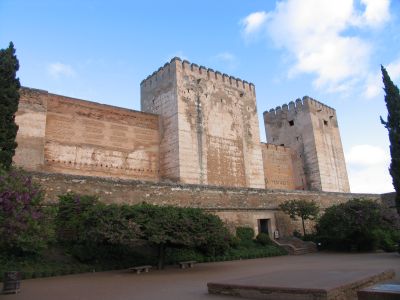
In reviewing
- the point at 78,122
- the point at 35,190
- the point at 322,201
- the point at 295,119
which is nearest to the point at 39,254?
the point at 35,190

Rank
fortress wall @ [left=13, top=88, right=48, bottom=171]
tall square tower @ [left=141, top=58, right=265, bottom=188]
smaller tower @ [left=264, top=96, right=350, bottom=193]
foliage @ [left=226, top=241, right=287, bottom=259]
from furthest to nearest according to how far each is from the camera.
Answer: smaller tower @ [left=264, top=96, right=350, bottom=193]
tall square tower @ [left=141, top=58, right=265, bottom=188]
fortress wall @ [left=13, top=88, right=48, bottom=171]
foliage @ [left=226, top=241, right=287, bottom=259]

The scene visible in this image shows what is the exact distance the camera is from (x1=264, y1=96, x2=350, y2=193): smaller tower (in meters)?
A: 25.8

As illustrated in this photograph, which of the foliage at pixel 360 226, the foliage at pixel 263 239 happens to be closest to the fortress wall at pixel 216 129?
the foliage at pixel 263 239

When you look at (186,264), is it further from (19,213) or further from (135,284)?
(19,213)

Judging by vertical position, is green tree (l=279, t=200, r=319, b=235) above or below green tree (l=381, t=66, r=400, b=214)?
below

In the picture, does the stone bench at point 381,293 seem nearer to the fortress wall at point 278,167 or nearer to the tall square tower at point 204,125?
the tall square tower at point 204,125

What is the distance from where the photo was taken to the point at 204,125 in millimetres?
19375

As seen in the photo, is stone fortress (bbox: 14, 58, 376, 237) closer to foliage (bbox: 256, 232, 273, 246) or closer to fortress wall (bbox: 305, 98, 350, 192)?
foliage (bbox: 256, 232, 273, 246)

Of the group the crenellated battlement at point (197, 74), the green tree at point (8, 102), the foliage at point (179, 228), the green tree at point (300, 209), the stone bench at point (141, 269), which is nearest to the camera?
the stone bench at point (141, 269)

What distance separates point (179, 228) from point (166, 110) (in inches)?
401

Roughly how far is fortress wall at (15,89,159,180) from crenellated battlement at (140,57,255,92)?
275 cm

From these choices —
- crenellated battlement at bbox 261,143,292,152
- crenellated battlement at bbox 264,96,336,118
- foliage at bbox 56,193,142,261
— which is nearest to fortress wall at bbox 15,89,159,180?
foliage at bbox 56,193,142,261

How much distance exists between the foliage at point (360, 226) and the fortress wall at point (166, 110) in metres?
7.39

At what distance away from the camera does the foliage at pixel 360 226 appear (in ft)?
47.6
